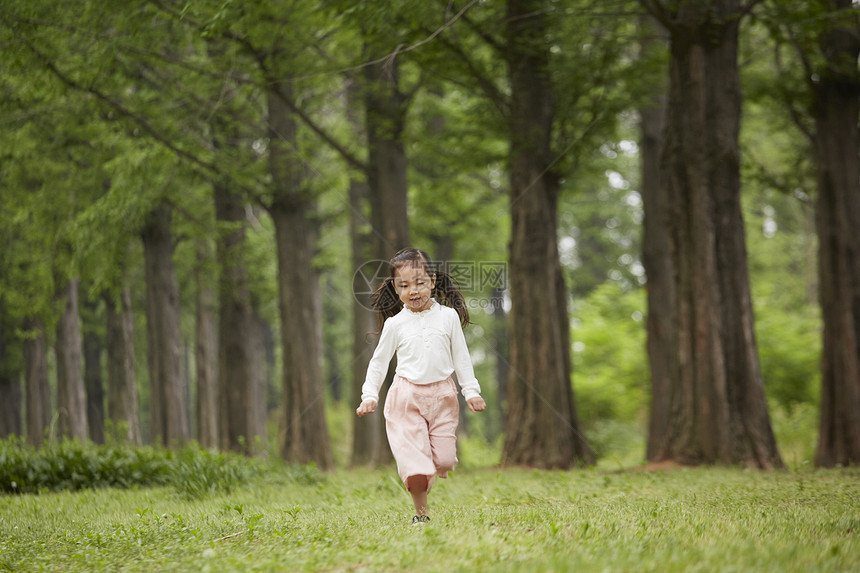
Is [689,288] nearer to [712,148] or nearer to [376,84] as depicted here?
[712,148]

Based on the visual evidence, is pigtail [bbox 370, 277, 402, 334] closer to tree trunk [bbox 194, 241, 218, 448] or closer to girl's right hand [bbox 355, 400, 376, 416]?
girl's right hand [bbox 355, 400, 376, 416]

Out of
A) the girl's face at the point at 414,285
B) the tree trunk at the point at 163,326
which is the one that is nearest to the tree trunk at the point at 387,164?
the tree trunk at the point at 163,326

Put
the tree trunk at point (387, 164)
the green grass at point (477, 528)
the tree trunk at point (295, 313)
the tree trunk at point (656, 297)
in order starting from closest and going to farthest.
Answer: the green grass at point (477, 528)
the tree trunk at point (387, 164)
the tree trunk at point (295, 313)
the tree trunk at point (656, 297)

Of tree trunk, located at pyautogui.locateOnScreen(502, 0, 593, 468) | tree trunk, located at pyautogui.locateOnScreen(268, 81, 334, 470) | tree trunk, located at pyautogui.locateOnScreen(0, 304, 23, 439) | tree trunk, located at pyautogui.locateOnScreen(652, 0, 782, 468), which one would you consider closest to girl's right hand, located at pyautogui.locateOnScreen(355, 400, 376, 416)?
tree trunk, located at pyautogui.locateOnScreen(652, 0, 782, 468)

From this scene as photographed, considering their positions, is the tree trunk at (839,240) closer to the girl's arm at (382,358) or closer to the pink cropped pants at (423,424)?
the pink cropped pants at (423,424)

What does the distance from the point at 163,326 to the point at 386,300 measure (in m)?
13.5

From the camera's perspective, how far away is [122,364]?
21922 millimetres

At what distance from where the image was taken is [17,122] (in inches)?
544

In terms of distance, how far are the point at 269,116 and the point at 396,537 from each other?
40.2ft

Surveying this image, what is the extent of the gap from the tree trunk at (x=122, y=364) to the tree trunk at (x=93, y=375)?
16.5 ft

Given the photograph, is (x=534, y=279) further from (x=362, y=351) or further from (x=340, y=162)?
(x=340, y=162)

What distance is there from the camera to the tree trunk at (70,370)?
2050 cm

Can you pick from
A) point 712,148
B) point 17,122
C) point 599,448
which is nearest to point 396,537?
point 712,148

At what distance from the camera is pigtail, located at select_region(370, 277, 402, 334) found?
6496 mm
